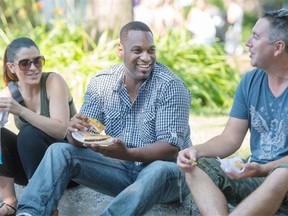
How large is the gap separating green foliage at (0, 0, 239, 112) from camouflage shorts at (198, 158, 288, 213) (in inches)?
203

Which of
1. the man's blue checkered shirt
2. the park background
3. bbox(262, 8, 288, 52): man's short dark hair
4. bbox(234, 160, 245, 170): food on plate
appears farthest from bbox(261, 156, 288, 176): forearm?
the park background

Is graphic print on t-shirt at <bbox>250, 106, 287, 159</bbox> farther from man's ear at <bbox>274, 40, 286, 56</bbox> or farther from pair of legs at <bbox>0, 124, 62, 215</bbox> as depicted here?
pair of legs at <bbox>0, 124, 62, 215</bbox>

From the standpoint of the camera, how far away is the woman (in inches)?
205

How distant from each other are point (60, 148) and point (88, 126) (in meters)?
0.28

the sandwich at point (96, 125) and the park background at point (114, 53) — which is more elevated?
the sandwich at point (96, 125)

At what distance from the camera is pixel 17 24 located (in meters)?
12.3

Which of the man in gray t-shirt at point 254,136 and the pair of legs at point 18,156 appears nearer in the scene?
the man in gray t-shirt at point 254,136

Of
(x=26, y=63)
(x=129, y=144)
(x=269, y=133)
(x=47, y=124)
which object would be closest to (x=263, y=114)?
(x=269, y=133)

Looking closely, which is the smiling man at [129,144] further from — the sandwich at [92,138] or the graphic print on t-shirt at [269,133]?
the graphic print on t-shirt at [269,133]

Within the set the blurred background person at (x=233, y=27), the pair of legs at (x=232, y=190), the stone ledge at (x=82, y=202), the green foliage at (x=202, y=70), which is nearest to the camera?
the pair of legs at (x=232, y=190)

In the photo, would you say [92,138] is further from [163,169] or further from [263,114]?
[263,114]

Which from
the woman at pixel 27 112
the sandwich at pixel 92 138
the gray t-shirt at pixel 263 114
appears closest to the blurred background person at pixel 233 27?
the woman at pixel 27 112

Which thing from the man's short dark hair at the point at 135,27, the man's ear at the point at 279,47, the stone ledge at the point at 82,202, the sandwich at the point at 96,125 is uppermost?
the man's short dark hair at the point at 135,27

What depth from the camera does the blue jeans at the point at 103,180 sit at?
15.2ft
